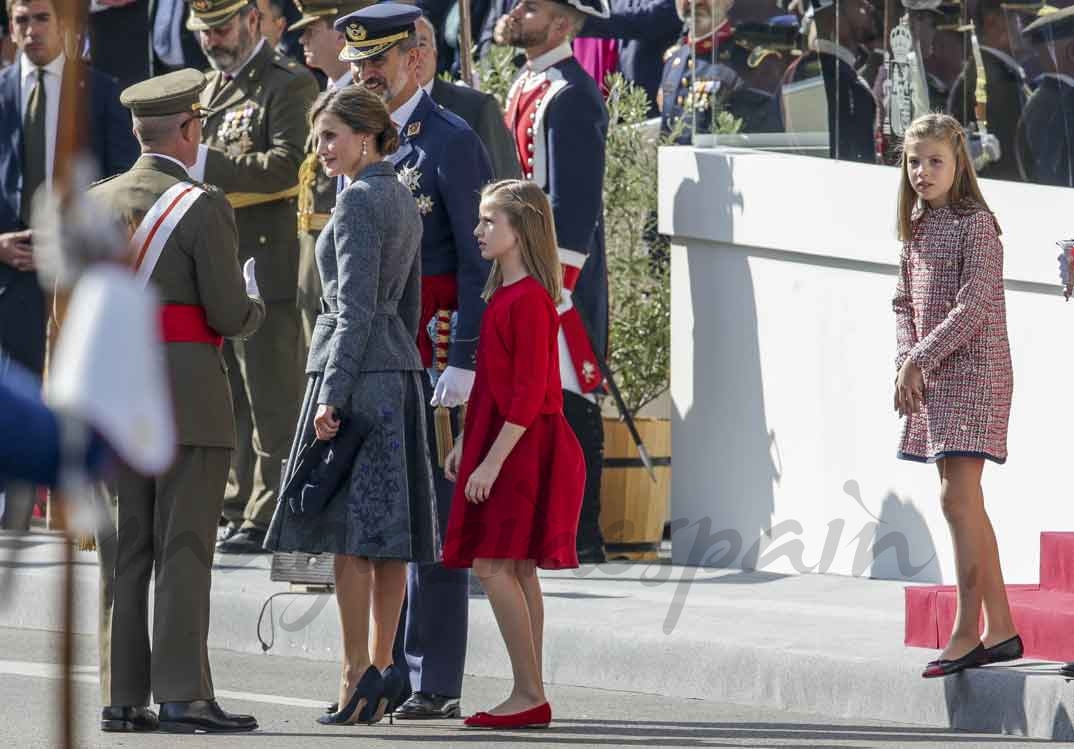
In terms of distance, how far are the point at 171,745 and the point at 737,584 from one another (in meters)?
3.34

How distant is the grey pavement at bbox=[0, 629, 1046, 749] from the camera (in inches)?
239

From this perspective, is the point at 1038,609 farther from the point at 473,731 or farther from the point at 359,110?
the point at 359,110

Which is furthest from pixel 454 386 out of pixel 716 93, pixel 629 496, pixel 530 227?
pixel 716 93

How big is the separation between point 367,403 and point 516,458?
0.44 metres

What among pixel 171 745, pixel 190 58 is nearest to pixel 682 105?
pixel 190 58

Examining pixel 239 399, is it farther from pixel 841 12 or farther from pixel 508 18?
pixel 841 12

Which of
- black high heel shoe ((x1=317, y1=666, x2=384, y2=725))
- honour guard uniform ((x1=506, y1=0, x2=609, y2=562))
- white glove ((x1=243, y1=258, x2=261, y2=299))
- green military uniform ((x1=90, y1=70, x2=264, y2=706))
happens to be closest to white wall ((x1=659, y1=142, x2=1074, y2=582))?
honour guard uniform ((x1=506, y1=0, x2=609, y2=562))

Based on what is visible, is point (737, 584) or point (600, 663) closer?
point (600, 663)

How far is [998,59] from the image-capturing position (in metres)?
8.42

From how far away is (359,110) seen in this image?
6219 mm

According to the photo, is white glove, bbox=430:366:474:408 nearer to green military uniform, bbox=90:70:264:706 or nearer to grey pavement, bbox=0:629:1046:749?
green military uniform, bbox=90:70:264:706

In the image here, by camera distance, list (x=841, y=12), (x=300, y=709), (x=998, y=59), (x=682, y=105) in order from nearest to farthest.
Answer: (x=300, y=709) < (x=998, y=59) < (x=841, y=12) < (x=682, y=105)

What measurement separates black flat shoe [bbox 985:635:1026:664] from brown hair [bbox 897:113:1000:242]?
1184 millimetres

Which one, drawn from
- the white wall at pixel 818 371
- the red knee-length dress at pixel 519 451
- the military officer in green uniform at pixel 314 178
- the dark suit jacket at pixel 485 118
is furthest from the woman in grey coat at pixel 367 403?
the white wall at pixel 818 371
